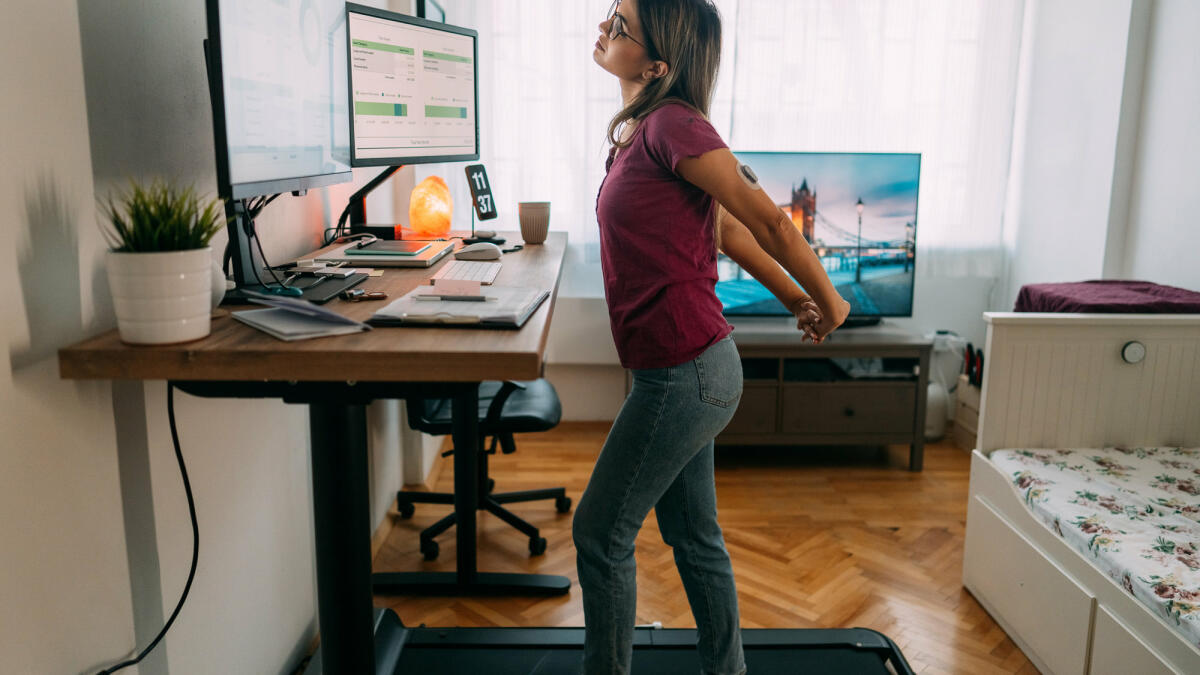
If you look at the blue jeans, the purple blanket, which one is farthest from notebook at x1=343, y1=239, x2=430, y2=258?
the purple blanket

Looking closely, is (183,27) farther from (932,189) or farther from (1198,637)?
(932,189)

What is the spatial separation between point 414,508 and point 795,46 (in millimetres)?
2332

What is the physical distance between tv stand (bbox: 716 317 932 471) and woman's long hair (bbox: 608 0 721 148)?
195cm

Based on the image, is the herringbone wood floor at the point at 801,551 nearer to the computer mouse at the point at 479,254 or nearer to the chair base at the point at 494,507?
the chair base at the point at 494,507

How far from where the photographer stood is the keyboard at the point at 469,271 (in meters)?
1.59

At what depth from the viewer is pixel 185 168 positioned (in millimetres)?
1413

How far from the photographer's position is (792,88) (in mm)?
3547

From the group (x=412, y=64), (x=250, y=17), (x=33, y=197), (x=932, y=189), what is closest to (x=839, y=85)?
(x=932, y=189)

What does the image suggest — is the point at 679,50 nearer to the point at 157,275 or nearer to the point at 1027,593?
the point at 157,275

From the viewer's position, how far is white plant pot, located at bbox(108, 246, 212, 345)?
1009mm

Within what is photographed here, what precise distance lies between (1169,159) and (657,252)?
2.46m

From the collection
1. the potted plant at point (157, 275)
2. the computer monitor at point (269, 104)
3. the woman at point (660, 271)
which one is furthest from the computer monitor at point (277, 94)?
the woman at point (660, 271)

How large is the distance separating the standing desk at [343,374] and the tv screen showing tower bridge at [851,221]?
75.7 inches

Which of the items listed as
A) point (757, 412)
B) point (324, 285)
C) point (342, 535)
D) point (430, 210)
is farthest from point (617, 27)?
point (757, 412)
